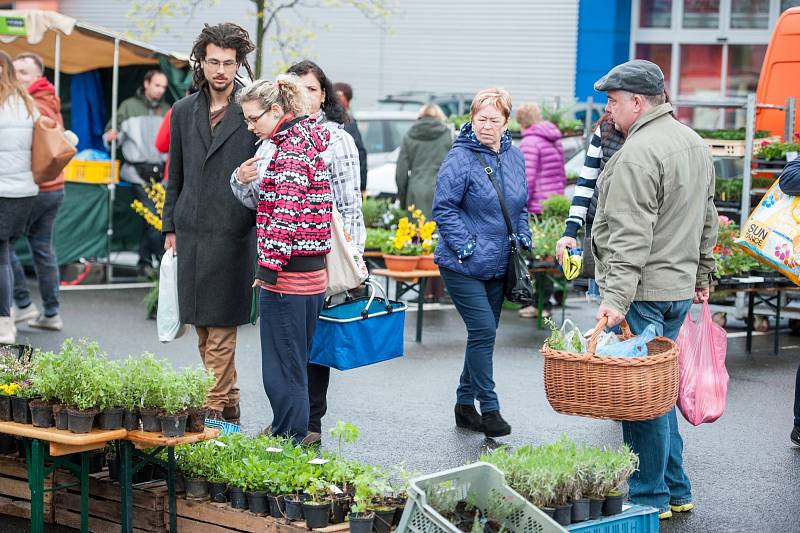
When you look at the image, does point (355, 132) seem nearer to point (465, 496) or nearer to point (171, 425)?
point (171, 425)

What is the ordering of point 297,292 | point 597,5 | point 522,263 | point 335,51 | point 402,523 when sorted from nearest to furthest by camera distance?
1. point 402,523
2. point 297,292
3. point 522,263
4. point 597,5
5. point 335,51

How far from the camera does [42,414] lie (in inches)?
204

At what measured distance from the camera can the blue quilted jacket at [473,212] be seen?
7.19 m

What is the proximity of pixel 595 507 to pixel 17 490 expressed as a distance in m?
2.69

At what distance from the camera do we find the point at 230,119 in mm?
6777

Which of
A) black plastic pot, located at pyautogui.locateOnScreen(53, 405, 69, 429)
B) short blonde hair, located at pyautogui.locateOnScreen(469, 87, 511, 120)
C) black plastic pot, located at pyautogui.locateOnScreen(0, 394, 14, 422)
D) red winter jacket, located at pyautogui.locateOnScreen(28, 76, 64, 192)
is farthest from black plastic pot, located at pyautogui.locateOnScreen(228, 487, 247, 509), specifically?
red winter jacket, located at pyautogui.locateOnScreen(28, 76, 64, 192)

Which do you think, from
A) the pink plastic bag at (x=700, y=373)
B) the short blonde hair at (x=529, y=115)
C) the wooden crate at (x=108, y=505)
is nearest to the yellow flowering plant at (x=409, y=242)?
the short blonde hair at (x=529, y=115)

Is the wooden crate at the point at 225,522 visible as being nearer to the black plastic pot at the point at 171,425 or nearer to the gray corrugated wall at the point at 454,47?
the black plastic pot at the point at 171,425

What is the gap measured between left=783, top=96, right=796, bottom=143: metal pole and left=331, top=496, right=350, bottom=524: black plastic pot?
8765 mm

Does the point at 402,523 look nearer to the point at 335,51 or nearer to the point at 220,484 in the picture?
the point at 220,484

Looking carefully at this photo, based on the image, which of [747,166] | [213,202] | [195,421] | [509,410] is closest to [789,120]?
[747,166]

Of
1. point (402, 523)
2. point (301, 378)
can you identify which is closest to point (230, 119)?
point (301, 378)

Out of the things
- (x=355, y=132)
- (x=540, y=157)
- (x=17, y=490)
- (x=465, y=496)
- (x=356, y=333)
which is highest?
(x=355, y=132)

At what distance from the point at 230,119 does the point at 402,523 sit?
10.6 feet
